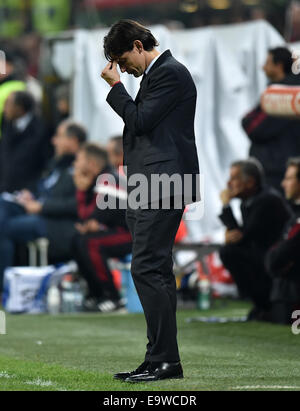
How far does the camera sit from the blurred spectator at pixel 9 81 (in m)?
15.0

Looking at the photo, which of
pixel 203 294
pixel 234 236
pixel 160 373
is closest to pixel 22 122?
pixel 203 294

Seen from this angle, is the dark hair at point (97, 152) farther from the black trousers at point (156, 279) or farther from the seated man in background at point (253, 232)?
the black trousers at point (156, 279)

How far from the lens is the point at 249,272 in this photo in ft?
35.4

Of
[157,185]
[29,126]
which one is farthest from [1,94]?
[157,185]

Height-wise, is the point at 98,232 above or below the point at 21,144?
below

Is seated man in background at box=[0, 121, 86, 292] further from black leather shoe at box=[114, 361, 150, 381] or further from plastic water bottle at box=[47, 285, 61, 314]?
black leather shoe at box=[114, 361, 150, 381]

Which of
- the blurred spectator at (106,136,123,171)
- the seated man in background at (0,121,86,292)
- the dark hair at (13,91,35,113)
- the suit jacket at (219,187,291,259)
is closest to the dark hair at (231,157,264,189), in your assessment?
the suit jacket at (219,187,291,259)

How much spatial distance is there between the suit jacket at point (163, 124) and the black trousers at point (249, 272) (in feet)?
13.1

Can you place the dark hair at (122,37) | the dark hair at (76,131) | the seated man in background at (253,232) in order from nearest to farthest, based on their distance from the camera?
the dark hair at (122,37), the seated man in background at (253,232), the dark hair at (76,131)

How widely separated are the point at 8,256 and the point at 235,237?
3.33m

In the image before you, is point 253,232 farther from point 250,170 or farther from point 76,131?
point 76,131

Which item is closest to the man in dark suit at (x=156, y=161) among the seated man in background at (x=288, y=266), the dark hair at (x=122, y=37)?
the dark hair at (x=122, y=37)

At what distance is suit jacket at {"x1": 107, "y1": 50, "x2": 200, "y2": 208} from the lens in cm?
663

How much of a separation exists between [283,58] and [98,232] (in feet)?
7.80
